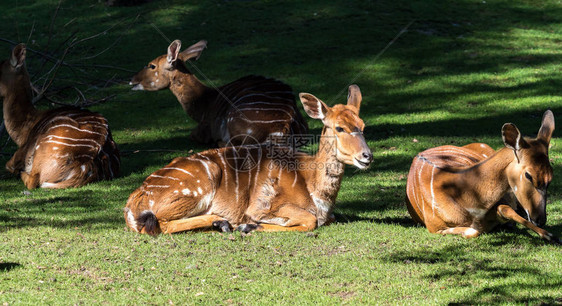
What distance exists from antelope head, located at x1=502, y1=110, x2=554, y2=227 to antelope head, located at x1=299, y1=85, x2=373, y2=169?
4.44 feet

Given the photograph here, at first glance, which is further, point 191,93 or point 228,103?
point 191,93

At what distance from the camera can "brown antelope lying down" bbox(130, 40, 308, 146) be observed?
10.9m

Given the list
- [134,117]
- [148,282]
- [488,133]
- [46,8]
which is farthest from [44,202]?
[46,8]

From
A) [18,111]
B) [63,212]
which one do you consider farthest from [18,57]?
[63,212]

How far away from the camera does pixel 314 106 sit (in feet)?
23.8

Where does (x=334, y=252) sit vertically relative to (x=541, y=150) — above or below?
below

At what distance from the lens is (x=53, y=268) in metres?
6.12

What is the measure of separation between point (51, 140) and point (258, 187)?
349 cm

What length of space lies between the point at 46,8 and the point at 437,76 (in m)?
11.9

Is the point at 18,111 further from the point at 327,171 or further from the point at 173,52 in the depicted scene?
the point at 327,171

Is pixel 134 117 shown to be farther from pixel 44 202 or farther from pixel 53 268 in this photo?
pixel 53 268

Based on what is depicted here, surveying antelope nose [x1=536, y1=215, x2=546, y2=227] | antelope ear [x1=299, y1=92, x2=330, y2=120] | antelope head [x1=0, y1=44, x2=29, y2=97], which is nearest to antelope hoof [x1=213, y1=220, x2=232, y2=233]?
antelope ear [x1=299, y1=92, x2=330, y2=120]

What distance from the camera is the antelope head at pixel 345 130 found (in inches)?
271

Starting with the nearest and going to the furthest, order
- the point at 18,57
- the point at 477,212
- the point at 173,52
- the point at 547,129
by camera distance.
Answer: the point at 547,129
the point at 477,212
the point at 18,57
the point at 173,52
